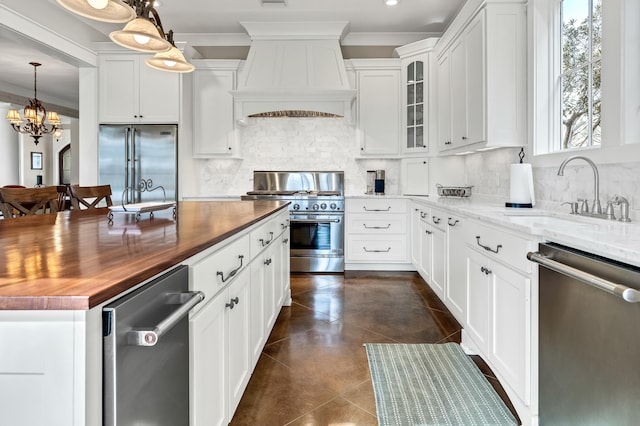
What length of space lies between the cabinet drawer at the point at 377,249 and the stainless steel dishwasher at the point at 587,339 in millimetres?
3155

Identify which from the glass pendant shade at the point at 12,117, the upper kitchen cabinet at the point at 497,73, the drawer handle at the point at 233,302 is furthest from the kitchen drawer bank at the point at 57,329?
the glass pendant shade at the point at 12,117

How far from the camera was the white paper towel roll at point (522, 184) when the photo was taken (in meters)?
2.61

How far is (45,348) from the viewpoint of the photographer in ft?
2.13

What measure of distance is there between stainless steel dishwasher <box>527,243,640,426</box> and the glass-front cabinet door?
3437 millimetres

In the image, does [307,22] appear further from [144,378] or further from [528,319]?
[144,378]

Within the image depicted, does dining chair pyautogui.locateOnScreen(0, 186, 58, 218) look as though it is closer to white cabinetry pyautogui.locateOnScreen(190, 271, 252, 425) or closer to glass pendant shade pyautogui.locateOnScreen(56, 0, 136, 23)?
glass pendant shade pyautogui.locateOnScreen(56, 0, 136, 23)

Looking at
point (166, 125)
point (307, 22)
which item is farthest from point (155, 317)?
point (307, 22)

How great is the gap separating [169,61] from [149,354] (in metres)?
2.37

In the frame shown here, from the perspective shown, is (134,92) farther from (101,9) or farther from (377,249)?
(377,249)

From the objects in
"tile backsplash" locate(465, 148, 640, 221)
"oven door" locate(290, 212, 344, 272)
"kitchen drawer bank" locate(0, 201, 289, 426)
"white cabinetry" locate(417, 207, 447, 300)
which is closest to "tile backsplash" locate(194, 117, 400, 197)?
"oven door" locate(290, 212, 344, 272)

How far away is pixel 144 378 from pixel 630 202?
2.16m

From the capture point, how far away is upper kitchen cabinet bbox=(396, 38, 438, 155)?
4.61 meters

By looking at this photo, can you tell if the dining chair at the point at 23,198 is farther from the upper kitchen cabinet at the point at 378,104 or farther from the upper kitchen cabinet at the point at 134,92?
the upper kitchen cabinet at the point at 378,104

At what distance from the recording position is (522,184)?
2629 mm
